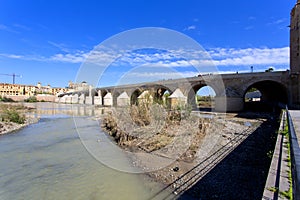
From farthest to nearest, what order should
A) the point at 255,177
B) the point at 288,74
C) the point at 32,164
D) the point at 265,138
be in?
the point at 288,74, the point at 265,138, the point at 32,164, the point at 255,177

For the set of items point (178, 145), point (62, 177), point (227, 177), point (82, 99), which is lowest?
point (62, 177)

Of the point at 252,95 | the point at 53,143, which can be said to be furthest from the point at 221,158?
the point at 252,95

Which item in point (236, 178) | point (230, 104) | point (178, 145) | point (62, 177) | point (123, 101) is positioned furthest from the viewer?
point (123, 101)

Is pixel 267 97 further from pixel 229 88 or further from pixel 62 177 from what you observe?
pixel 62 177

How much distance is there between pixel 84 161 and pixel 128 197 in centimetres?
353

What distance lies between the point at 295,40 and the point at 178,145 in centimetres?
2114

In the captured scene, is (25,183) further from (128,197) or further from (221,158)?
(221,158)

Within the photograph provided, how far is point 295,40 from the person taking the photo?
66.8 feet

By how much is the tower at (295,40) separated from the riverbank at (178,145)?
1335 centimetres

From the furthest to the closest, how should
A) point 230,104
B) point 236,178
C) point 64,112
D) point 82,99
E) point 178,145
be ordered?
point 82,99
point 64,112
point 230,104
point 178,145
point 236,178

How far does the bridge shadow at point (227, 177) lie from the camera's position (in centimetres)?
487

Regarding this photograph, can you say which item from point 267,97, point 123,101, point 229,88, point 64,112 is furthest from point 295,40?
point 64,112

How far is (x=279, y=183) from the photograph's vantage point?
2.64m

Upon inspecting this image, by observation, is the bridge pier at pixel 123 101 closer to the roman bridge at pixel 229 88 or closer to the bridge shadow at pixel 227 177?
the roman bridge at pixel 229 88
